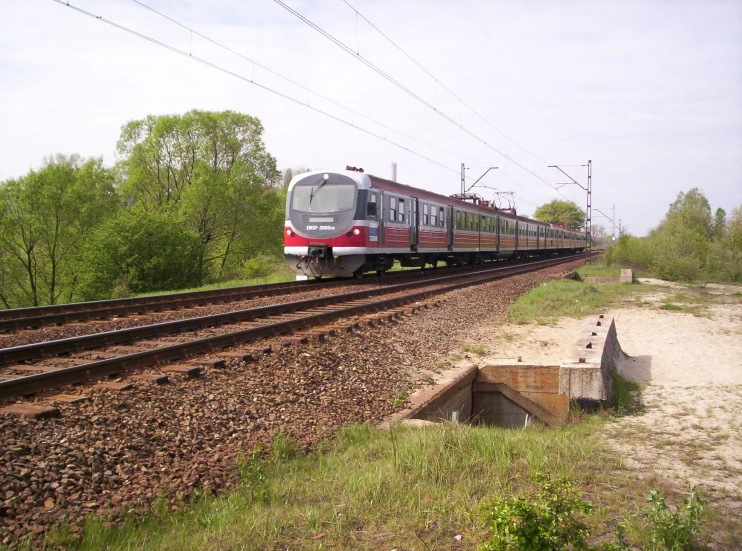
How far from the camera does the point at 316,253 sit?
17656 mm

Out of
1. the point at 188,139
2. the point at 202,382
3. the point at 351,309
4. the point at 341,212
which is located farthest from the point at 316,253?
the point at 188,139

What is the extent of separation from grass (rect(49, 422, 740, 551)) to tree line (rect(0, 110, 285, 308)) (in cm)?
2501

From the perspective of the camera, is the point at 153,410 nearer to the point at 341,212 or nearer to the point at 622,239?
the point at 341,212

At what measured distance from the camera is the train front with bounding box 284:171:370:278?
17250 millimetres

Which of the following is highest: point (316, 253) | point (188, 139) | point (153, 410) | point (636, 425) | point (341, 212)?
point (188, 139)

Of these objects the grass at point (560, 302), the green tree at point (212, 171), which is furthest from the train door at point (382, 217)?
the green tree at point (212, 171)

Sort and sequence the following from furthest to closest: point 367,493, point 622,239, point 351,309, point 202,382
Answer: point 622,239 < point 351,309 < point 202,382 < point 367,493

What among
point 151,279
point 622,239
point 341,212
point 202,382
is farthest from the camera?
point 622,239

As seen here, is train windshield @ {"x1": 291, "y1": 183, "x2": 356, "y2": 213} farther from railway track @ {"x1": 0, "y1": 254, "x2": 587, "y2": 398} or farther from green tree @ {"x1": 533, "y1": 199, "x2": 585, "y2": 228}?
green tree @ {"x1": 533, "y1": 199, "x2": 585, "y2": 228}

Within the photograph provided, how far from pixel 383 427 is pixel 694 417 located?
357 cm

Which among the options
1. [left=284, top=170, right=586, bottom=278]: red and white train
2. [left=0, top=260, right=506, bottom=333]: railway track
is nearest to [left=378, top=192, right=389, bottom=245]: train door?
[left=284, top=170, right=586, bottom=278]: red and white train

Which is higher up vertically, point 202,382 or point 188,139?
point 188,139

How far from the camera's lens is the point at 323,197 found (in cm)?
1777

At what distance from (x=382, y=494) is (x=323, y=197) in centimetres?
1428
